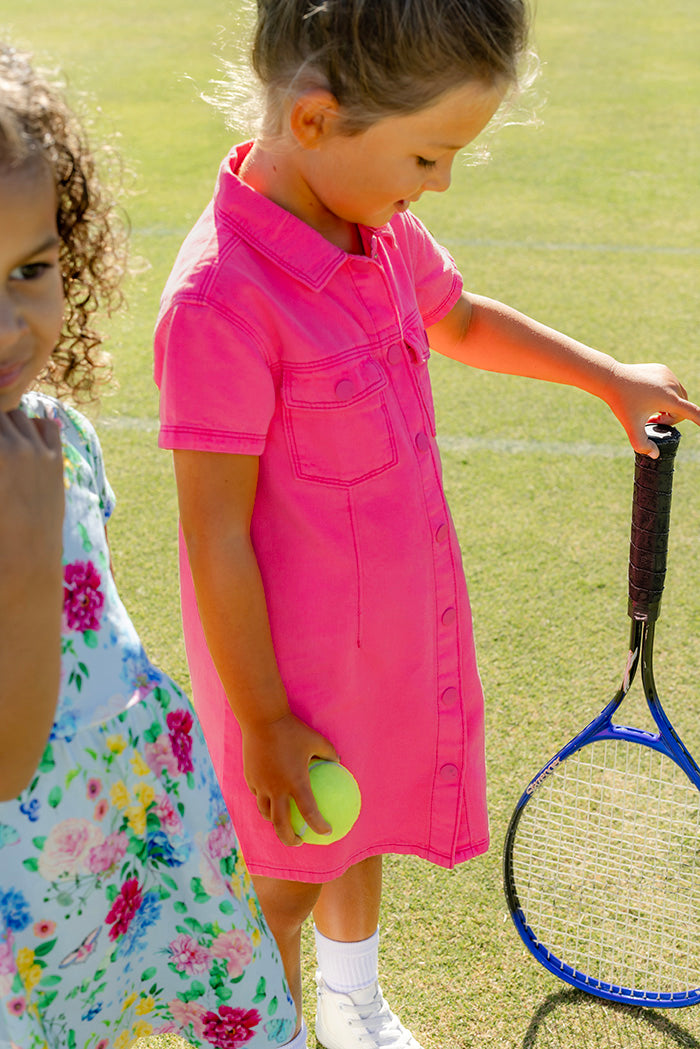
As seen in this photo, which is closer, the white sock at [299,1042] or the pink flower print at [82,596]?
the pink flower print at [82,596]

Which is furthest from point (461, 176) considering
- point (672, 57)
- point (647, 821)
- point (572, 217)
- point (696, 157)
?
point (647, 821)

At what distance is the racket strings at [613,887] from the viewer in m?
2.36

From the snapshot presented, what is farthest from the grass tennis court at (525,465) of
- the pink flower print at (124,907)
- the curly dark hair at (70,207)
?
the pink flower print at (124,907)

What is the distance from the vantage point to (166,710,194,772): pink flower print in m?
1.53

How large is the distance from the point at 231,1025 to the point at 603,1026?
3.15 ft

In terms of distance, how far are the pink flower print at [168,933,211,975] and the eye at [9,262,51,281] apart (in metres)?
0.84

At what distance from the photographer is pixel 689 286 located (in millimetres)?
5742

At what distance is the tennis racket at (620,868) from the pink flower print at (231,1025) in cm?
77

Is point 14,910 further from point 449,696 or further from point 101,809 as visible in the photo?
point 449,696

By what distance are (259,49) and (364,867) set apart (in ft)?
4.57

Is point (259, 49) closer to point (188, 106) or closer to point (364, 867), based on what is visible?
point (364, 867)

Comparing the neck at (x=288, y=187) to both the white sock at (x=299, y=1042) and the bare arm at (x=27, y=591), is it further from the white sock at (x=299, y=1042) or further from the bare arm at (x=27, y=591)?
the white sock at (x=299, y=1042)

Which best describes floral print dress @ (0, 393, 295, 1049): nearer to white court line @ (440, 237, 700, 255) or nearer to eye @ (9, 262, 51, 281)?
eye @ (9, 262, 51, 281)

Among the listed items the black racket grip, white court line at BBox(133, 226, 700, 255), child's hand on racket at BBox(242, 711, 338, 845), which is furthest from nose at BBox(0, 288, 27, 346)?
white court line at BBox(133, 226, 700, 255)
